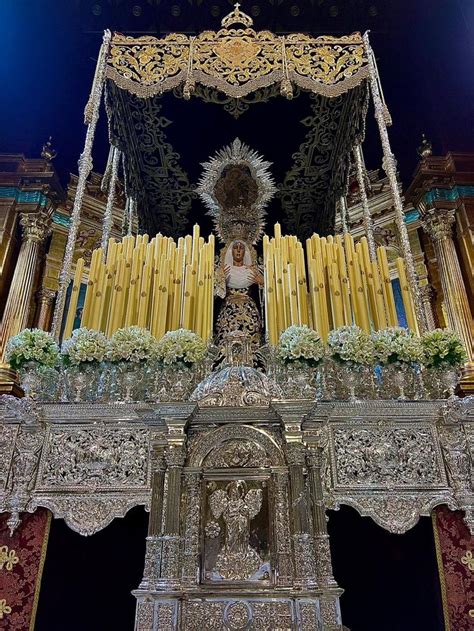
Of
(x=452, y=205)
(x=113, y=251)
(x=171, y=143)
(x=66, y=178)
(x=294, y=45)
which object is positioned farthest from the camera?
(x=66, y=178)

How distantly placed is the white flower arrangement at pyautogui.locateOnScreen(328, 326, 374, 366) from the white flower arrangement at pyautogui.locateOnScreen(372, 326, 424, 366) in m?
0.07

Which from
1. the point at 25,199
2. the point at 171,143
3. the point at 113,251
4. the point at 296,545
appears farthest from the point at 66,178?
the point at 296,545

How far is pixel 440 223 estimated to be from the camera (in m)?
6.85

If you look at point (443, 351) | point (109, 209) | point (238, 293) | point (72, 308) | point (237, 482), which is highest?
point (109, 209)

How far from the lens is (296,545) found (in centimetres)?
311

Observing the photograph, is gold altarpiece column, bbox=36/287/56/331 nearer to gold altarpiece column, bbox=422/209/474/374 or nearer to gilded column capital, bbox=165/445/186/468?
gilded column capital, bbox=165/445/186/468

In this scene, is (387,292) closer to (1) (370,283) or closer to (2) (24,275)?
(1) (370,283)

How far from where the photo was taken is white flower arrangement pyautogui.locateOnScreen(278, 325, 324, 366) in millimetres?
3799

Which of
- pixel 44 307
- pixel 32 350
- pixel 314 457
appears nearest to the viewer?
pixel 314 457

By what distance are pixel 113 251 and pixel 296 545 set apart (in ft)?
9.85

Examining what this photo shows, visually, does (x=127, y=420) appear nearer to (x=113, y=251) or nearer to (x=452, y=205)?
(x=113, y=251)

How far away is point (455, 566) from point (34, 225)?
6.06 m

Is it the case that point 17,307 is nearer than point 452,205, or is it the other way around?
point 17,307

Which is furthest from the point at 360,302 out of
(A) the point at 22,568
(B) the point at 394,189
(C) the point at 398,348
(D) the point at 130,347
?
(A) the point at 22,568
